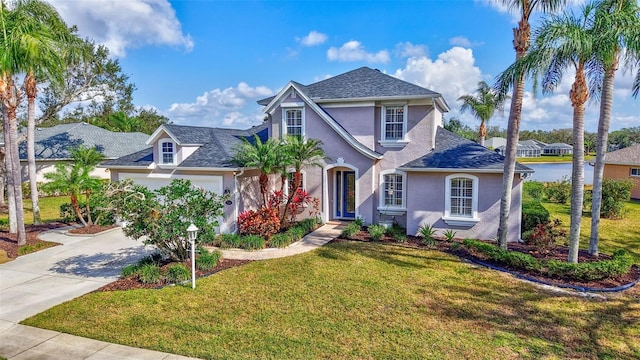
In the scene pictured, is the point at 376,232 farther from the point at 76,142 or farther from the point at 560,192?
the point at 76,142

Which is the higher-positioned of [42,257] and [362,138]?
[362,138]

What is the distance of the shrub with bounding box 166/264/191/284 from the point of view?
10414 millimetres

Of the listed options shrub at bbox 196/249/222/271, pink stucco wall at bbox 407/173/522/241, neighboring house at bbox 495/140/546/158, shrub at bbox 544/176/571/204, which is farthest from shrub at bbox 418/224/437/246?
neighboring house at bbox 495/140/546/158

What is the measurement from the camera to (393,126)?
17219 millimetres

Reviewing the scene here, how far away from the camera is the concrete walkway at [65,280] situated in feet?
22.5

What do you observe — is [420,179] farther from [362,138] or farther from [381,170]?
[362,138]

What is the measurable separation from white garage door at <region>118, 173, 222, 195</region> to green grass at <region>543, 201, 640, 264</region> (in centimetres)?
1564

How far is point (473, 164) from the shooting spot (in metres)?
14.5

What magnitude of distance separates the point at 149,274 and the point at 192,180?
22.1 feet

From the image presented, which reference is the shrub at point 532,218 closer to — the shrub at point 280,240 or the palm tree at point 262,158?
the shrub at point 280,240

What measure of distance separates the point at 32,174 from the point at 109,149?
1630 cm

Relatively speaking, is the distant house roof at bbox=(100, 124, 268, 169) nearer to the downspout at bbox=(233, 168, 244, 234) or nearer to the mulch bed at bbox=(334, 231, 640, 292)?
the downspout at bbox=(233, 168, 244, 234)

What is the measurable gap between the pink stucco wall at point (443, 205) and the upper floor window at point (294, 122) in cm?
611

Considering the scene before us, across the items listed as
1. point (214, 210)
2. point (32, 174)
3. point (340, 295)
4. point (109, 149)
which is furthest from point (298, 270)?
point (109, 149)
